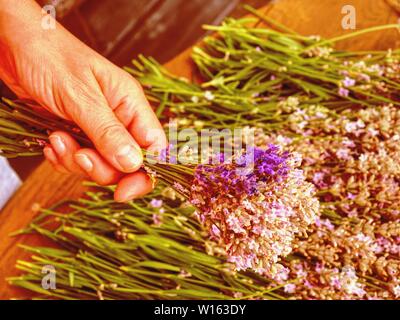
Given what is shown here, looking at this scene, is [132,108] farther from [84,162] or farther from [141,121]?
[84,162]

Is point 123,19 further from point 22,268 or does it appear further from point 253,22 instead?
point 22,268

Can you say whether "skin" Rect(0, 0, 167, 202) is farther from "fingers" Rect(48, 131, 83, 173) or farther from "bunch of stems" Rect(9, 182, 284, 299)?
"bunch of stems" Rect(9, 182, 284, 299)

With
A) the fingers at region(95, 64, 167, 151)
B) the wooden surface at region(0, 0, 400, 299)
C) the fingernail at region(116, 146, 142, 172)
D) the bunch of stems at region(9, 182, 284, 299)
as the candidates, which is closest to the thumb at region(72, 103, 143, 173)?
the fingernail at region(116, 146, 142, 172)

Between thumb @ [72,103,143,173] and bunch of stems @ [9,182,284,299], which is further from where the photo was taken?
bunch of stems @ [9,182,284,299]

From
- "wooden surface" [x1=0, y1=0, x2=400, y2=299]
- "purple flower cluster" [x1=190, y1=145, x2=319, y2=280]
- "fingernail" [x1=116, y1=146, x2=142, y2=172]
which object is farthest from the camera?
"wooden surface" [x1=0, y1=0, x2=400, y2=299]

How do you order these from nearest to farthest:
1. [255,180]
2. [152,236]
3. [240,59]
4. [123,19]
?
[255,180] < [152,236] < [240,59] < [123,19]
